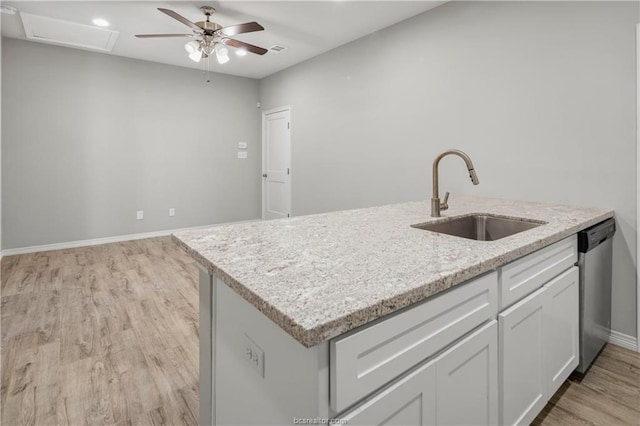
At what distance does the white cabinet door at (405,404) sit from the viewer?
0.80 m

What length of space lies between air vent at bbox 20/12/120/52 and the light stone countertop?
371cm

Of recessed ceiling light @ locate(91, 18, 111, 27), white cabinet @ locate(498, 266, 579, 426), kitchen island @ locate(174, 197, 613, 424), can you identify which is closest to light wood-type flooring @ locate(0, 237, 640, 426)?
white cabinet @ locate(498, 266, 579, 426)

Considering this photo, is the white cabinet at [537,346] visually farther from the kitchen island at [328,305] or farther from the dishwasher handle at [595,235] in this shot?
the dishwasher handle at [595,235]

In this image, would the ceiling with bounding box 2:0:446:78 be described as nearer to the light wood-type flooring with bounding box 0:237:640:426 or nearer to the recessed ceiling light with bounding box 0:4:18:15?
the recessed ceiling light with bounding box 0:4:18:15

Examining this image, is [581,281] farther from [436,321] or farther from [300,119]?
[300,119]

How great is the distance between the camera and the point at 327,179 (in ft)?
16.0

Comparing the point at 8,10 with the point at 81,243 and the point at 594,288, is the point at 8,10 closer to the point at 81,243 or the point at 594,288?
the point at 81,243

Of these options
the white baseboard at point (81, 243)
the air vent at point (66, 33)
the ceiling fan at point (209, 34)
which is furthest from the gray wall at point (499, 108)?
the white baseboard at point (81, 243)

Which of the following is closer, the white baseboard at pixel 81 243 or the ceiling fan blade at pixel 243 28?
the ceiling fan blade at pixel 243 28

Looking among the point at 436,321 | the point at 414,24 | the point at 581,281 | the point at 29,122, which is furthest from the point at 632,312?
the point at 29,122

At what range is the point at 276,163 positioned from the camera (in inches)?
238

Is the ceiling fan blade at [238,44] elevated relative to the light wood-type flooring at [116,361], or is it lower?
elevated

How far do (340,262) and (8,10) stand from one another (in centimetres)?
438

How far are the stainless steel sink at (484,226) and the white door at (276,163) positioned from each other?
12.7ft
